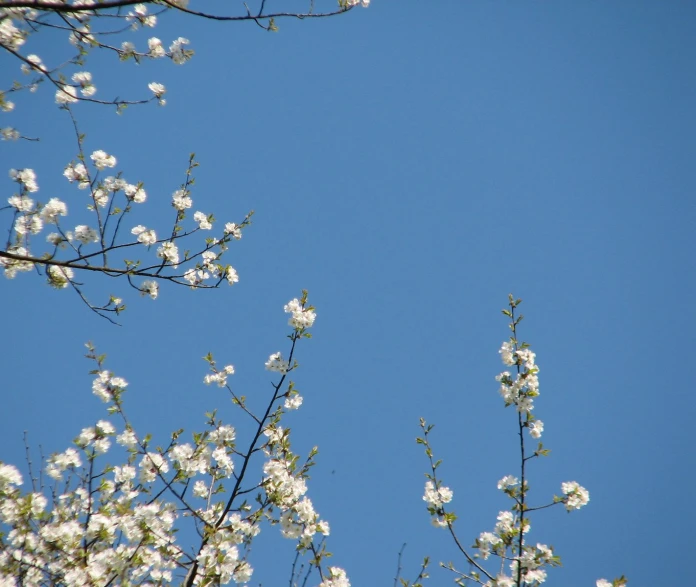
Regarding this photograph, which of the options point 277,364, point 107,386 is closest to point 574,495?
point 277,364

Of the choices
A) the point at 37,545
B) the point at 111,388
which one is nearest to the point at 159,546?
the point at 37,545

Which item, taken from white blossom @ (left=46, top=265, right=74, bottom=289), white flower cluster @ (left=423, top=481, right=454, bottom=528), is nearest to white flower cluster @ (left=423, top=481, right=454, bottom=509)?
white flower cluster @ (left=423, top=481, right=454, bottom=528)

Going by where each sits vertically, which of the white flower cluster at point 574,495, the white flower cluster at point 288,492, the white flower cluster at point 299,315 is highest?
the white flower cluster at point 299,315

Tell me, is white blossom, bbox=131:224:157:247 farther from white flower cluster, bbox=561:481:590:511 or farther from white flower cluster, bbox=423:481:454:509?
white flower cluster, bbox=561:481:590:511

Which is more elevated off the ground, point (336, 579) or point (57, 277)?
point (57, 277)

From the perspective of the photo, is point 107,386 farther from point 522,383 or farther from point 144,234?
point 522,383

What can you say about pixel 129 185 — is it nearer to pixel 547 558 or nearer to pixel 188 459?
pixel 188 459

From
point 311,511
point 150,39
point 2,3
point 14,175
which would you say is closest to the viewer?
point 2,3

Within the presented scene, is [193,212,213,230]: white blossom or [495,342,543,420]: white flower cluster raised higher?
[193,212,213,230]: white blossom

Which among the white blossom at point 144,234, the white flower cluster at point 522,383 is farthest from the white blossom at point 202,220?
the white flower cluster at point 522,383

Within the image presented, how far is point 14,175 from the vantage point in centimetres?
343

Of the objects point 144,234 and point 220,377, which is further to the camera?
point 220,377

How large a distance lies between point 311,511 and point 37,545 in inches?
86.6

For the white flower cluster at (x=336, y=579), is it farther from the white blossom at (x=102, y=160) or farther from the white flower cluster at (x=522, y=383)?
the white blossom at (x=102, y=160)
